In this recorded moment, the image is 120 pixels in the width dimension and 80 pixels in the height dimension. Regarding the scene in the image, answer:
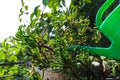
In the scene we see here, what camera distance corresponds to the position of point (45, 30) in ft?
4.61

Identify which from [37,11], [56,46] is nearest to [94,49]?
[56,46]

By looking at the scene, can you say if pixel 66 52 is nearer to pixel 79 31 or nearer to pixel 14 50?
pixel 79 31

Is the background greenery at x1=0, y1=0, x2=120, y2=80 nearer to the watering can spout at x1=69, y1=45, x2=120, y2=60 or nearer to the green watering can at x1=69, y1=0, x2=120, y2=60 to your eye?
the watering can spout at x1=69, y1=45, x2=120, y2=60

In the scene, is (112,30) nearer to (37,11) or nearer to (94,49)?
(94,49)

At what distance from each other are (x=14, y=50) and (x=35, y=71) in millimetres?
169

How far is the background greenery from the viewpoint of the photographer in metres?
1.21

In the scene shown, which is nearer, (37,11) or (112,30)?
(112,30)

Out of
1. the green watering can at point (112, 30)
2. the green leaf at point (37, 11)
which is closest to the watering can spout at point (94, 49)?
the green watering can at point (112, 30)

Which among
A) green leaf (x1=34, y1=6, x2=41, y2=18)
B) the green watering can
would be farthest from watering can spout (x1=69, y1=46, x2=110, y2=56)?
green leaf (x1=34, y1=6, x2=41, y2=18)

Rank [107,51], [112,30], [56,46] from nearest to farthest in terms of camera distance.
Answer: [112,30] → [107,51] → [56,46]

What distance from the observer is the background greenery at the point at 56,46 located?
47.8 inches

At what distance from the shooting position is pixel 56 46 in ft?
4.05

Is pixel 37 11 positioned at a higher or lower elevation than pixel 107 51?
higher

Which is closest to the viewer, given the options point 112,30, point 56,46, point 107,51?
point 112,30
